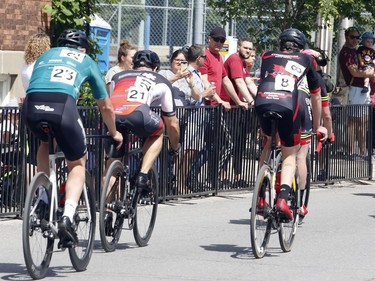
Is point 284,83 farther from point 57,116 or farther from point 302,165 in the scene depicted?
point 57,116

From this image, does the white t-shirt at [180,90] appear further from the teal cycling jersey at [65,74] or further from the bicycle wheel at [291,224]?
the teal cycling jersey at [65,74]

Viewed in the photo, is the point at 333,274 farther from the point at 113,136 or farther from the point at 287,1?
the point at 287,1

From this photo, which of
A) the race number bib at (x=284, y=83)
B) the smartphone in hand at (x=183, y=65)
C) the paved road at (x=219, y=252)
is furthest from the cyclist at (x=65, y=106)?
the smartphone in hand at (x=183, y=65)

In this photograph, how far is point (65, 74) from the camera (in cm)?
827

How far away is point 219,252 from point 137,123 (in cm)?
133

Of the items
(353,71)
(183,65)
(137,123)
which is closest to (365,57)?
(353,71)

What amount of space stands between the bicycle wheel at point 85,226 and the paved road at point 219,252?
0.32ft

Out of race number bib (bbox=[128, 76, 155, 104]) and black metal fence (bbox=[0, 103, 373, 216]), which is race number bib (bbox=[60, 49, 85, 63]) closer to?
race number bib (bbox=[128, 76, 155, 104])

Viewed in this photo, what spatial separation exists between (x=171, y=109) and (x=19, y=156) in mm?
2190

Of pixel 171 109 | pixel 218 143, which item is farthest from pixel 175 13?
pixel 171 109

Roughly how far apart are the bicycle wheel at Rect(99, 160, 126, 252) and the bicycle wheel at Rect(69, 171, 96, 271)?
0.39 metres

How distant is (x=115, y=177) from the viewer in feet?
30.9

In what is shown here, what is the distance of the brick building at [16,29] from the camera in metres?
16.8

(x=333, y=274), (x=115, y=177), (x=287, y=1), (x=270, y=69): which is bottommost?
(x=333, y=274)
